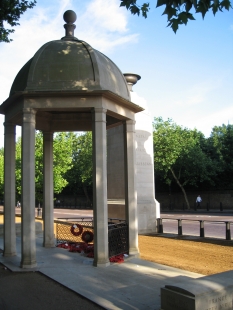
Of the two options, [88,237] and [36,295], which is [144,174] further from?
[36,295]

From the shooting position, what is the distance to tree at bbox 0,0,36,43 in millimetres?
11708

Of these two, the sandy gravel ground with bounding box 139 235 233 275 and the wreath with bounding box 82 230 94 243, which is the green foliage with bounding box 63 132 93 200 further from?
the wreath with bounding box 82 230 94 243

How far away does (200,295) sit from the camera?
5.18m

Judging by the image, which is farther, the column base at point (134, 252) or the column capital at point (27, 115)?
the column base at point (134, 252)

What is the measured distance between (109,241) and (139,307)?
4.31m

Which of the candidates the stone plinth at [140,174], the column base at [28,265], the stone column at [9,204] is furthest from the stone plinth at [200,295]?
the stone plinth at [140,174]

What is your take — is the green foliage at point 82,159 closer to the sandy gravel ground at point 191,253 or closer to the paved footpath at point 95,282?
the sandy gravel ground at point 191,253

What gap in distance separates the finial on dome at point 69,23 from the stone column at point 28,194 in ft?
11.8

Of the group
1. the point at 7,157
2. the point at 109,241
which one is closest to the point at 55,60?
the point at 7,157

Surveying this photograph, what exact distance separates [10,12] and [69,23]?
2099 millimetres

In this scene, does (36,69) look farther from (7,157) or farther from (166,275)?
(166,275)

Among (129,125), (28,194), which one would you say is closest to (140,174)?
(129,125)

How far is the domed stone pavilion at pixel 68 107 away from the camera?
32.9 ft

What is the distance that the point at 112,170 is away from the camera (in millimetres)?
20406
